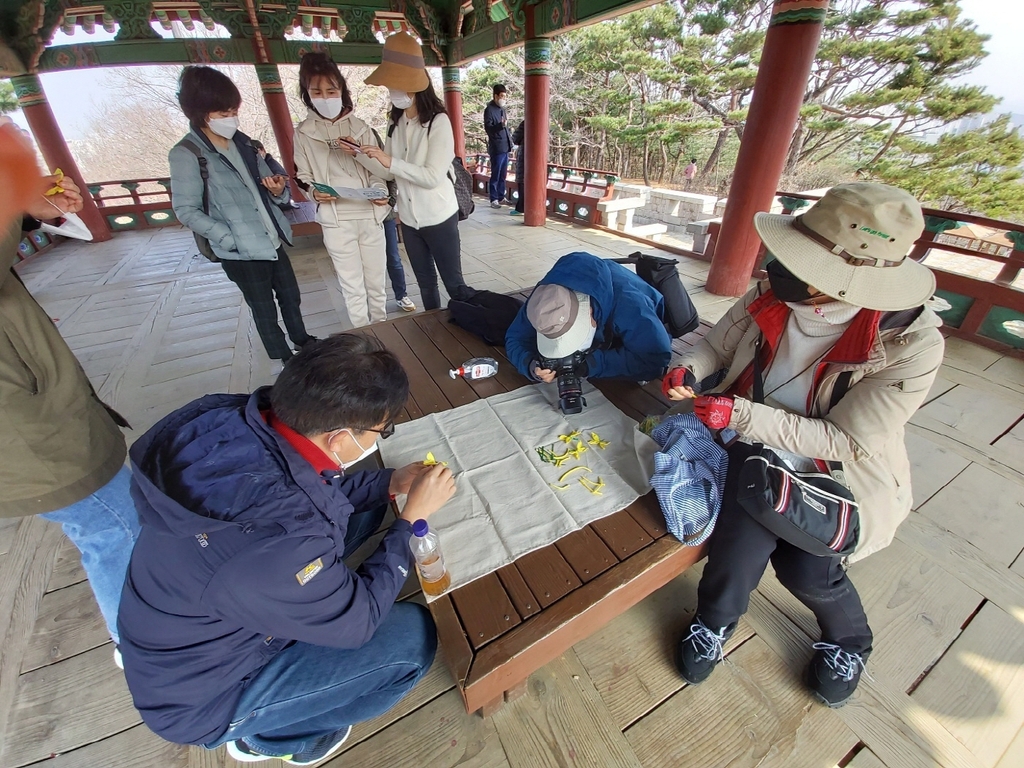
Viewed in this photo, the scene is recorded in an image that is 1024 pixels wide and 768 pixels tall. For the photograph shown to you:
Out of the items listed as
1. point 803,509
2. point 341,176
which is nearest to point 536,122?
point 341,176

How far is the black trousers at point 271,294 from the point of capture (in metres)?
2.42

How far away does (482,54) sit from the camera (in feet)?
22.4

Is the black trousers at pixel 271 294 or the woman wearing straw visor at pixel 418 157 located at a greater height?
the woman wearing straw visor at pixel 418 157

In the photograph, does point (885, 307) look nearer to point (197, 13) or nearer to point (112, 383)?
point (112, 383)

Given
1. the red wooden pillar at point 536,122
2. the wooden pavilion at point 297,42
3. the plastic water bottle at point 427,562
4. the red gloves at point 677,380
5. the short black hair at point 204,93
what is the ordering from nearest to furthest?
the plastic water bottle at point 427,562, the red gloves at point 677,380, the short black hair at point 204,93, the wooden pavilion at point 297,42, the red wooden pillar at point 536,122

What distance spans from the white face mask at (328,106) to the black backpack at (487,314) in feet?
3.69

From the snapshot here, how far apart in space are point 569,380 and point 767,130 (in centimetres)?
279

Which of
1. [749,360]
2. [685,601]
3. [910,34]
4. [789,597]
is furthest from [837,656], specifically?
[910,34]

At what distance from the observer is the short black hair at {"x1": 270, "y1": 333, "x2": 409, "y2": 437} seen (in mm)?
884

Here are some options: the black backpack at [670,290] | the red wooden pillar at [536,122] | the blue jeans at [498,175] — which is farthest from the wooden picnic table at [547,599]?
the blue jeans at [498,175]

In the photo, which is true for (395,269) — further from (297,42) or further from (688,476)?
(297,42)

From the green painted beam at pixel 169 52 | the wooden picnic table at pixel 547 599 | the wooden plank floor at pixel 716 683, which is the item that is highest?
the green painted beam at pixel 169 52

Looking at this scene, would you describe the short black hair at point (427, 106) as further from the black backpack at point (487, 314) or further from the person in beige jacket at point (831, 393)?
the person in beige jacket at point (831, 393)

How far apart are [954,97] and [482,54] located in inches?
360
